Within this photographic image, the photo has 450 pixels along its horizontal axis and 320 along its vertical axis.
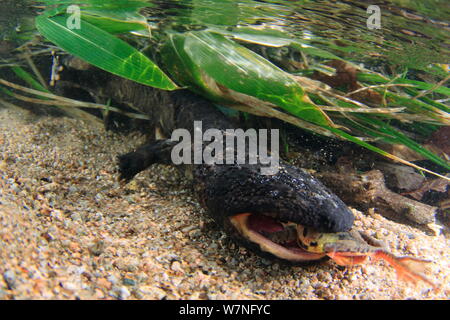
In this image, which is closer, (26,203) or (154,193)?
(26,203)

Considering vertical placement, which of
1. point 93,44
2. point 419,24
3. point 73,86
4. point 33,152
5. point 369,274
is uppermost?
point 419,24

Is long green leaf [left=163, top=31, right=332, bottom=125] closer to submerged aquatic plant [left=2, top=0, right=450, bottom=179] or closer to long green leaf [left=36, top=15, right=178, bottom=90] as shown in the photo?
submerged aquatic plant [left=2, top=0, right=450, bottom=179]

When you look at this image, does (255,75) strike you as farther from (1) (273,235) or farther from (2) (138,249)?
(2) (138,249)

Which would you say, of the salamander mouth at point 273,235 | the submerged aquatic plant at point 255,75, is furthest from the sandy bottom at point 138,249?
the submerged aquatic plant at point 255,75

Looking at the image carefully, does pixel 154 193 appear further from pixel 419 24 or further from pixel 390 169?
pixel 419 24

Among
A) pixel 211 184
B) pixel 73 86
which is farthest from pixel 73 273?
pixel 73 86

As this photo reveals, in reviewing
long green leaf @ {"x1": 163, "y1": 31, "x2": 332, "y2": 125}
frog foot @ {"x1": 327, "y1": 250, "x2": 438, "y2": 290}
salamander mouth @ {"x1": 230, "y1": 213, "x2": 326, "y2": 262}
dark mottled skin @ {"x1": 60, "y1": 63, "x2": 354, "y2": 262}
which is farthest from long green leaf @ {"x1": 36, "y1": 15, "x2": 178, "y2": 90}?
frog foot @ {"x1": 327, "y1": 250, "x2": 438, "y2": 290}
